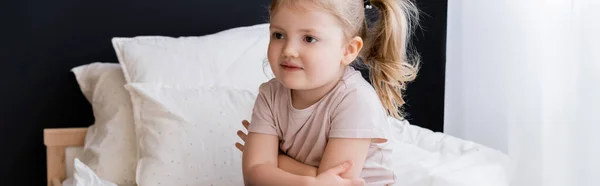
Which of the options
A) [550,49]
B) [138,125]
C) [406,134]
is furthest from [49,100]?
Answer: [550,49]

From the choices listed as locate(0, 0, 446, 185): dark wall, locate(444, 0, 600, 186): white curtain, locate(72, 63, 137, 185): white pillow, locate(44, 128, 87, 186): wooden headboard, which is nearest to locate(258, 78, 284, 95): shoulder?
locate(72, 63, 137, 185): white pillow

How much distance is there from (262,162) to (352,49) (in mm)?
281

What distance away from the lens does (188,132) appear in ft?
6.95

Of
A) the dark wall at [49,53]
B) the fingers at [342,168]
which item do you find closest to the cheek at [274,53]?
the fingers at [342,168]

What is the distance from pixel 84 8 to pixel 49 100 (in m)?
0.32

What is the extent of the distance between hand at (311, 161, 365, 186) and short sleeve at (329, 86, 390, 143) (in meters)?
0.07

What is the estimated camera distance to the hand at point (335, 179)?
150 cm

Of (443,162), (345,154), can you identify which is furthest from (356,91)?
(443,162)

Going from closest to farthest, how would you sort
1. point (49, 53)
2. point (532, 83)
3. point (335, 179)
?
Answer: point (335, 179) → point (532, 83) → point (49, 53)

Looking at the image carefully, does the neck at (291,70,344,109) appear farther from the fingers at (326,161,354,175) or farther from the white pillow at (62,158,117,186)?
the white pillow at (62,158,117,186)

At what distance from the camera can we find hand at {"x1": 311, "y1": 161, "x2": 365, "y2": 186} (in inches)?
58.9

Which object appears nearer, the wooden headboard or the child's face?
the child's face

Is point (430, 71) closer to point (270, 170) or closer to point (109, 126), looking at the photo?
point (109, 126)

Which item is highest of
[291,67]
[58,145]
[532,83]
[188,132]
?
[291,67]
